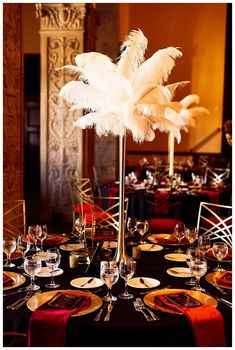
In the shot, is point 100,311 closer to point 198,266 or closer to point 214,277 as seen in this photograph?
point 198,266

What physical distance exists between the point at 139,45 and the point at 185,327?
1433mm

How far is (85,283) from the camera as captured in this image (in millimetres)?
2096

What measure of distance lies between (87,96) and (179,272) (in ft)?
3.45

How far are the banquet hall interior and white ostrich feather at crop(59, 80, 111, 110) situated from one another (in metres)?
0.01

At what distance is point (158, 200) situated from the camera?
4.87m

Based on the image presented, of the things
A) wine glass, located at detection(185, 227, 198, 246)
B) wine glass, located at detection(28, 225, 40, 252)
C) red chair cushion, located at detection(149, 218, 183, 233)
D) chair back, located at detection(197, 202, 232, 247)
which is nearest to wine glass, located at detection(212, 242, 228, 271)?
wine glass, located at detection(185, 227, 198, 246)

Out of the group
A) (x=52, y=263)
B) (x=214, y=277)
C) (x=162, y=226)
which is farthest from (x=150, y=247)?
(x=162, y=226)

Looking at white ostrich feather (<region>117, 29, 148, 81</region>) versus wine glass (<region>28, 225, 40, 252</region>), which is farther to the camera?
wine glass (<region>28, 225, 40, 252</region>)

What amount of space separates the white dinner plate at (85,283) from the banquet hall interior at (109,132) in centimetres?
5

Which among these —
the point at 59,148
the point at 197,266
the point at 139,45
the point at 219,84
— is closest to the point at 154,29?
the point at 219,84

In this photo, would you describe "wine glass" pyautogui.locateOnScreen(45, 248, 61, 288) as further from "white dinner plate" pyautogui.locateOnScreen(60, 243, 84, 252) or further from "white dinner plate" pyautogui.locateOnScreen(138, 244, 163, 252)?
"white dinner plate" pyautogui.locateOnScreen(138, 244, 163, 252)

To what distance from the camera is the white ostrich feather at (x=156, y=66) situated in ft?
7.23

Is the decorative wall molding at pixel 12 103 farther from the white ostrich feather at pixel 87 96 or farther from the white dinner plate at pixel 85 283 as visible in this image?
the white dinner plate at pixel 85 283

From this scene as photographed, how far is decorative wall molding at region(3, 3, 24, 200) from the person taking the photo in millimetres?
3906
